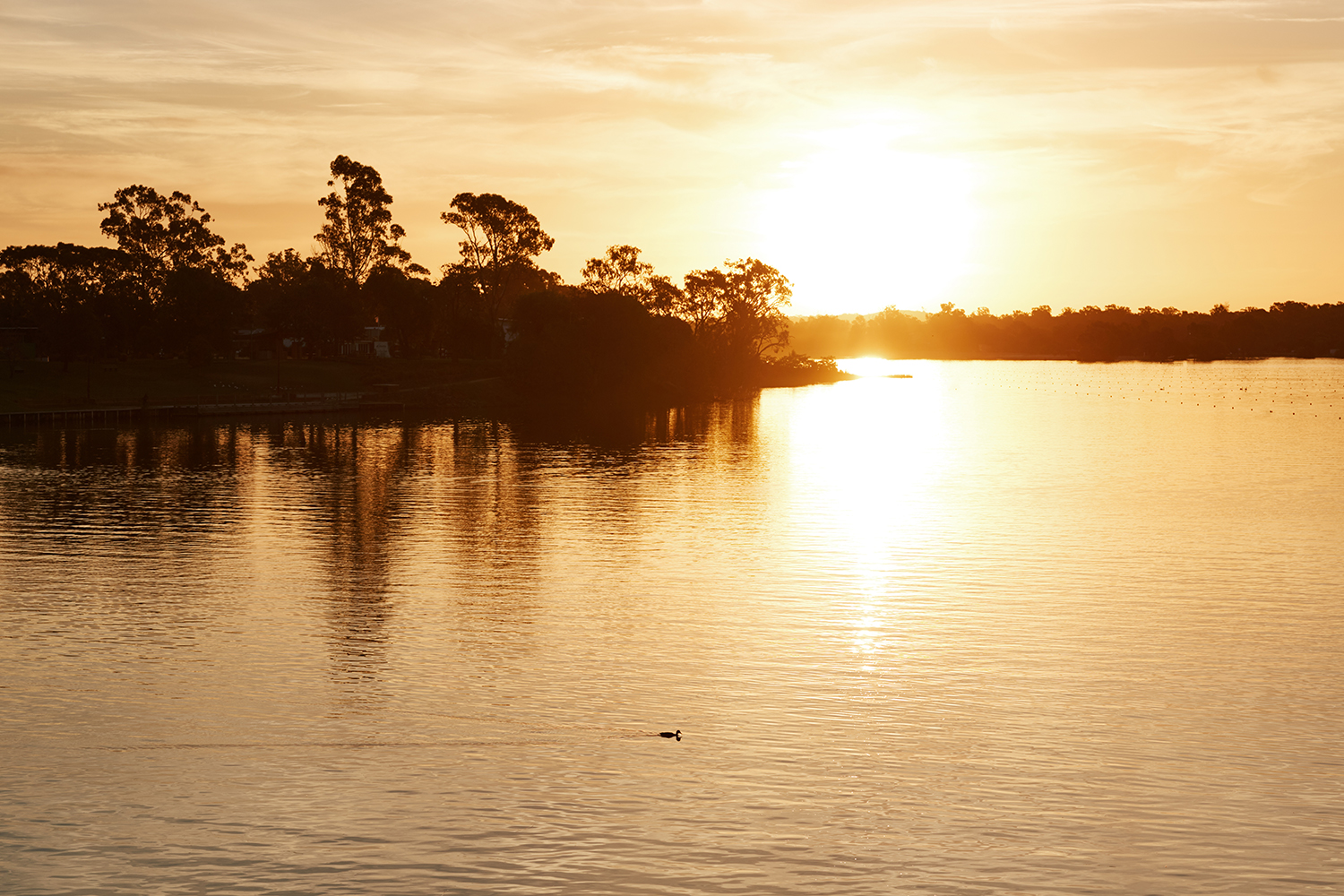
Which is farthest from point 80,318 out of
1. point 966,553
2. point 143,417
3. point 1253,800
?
point 1253,800

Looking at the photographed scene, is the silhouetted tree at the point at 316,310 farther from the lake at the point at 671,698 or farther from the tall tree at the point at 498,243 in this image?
the lake at the point at 671,698

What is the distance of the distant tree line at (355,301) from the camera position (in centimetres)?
13775

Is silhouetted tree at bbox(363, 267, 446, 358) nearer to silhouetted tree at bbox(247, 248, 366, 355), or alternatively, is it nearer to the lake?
silhouetted tree at bbox(247, 248, 366, 355)

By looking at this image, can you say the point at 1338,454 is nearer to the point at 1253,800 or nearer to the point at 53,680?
the point at 1253,800

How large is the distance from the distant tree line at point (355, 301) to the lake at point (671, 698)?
90.4 meters

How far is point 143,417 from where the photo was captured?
119750mm

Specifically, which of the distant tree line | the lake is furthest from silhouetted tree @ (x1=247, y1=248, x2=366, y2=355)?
the lake

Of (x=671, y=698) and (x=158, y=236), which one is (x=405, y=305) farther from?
(x=671, y=698)

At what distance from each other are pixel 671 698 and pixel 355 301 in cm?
15168

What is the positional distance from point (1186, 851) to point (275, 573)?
3030 centimetres

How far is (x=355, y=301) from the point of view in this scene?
167 meters

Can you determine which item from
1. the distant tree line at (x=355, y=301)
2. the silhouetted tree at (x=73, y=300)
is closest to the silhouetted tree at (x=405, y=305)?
the distant tree line at (x=355, y=301)

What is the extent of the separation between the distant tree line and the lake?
90445 millimetres

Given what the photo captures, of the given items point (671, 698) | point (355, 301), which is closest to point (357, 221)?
point (355, 301)
